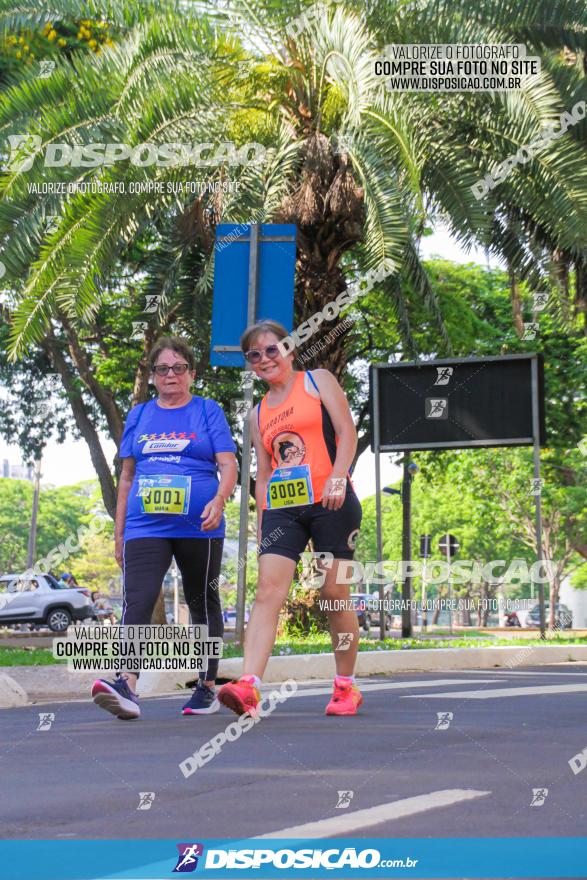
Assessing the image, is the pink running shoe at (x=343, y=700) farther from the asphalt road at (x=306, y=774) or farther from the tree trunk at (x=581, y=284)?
the tree trunk at (x=581, y=284)

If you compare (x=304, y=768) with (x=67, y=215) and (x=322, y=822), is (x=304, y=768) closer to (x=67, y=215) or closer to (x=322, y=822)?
(x=322, y=822)

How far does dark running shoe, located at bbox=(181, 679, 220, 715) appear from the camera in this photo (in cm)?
757

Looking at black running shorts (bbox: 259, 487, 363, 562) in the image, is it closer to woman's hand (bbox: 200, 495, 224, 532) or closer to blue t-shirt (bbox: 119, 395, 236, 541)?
woman's hand (bbox: 200, 495, 224, 532)

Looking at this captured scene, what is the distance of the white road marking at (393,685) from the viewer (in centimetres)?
948

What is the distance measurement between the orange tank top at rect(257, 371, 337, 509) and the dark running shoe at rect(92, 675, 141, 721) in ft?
4.43

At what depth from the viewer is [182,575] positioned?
7.43 metres

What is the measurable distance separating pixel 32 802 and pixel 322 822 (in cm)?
101

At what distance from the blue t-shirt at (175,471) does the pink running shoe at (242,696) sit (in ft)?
3.62

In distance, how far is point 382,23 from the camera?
15.3m

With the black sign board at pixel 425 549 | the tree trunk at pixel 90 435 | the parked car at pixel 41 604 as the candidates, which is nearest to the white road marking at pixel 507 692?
the tree trunk at pixel 90 435

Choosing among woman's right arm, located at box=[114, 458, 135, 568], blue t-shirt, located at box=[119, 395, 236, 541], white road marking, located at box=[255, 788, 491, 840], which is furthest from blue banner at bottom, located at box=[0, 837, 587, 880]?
woman's right arm, located at box=[114, 458, 135, 568]

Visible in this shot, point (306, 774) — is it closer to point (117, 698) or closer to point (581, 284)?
point (117, 698)

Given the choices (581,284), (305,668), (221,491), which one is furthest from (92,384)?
(221,491)

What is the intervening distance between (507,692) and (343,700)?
2267 millimetres
